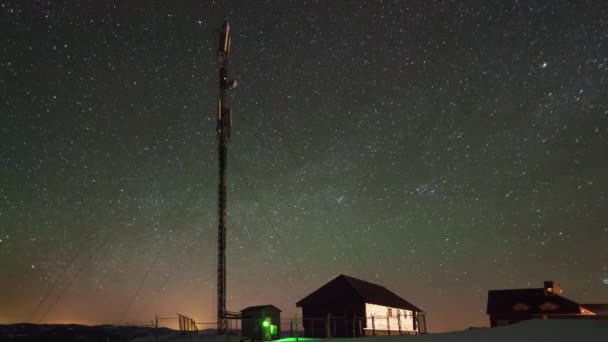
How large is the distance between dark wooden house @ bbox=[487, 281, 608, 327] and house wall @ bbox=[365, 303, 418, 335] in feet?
45.4

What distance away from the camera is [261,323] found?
3259 cm

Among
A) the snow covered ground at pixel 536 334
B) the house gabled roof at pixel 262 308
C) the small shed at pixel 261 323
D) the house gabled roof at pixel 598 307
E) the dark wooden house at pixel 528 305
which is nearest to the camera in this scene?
the snow covered ground at pixel 536 334

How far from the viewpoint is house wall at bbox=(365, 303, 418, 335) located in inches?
1496

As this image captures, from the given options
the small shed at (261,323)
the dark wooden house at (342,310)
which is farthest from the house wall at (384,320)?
the small shed at (261,323)

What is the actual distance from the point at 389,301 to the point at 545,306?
25.1 meters

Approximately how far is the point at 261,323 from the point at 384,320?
14.0 metres

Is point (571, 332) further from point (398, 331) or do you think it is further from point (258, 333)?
point (398, 331)

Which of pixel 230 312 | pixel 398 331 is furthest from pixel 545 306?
pixel 230 312

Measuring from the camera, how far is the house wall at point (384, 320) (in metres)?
38.0

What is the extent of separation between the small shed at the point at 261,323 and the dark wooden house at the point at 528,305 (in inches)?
1346

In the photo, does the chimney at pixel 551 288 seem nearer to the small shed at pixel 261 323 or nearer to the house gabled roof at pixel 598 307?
the house gabled roof at pixel 598 307

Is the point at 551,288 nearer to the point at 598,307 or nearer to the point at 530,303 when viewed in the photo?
the point at 530,303

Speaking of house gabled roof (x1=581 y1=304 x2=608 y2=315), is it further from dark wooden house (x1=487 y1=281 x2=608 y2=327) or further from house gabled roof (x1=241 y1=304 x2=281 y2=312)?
house gabled roof (x1=241 y1=304 x2=281 y2=312)

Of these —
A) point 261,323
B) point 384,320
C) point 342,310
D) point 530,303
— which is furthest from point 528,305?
point 261,323
